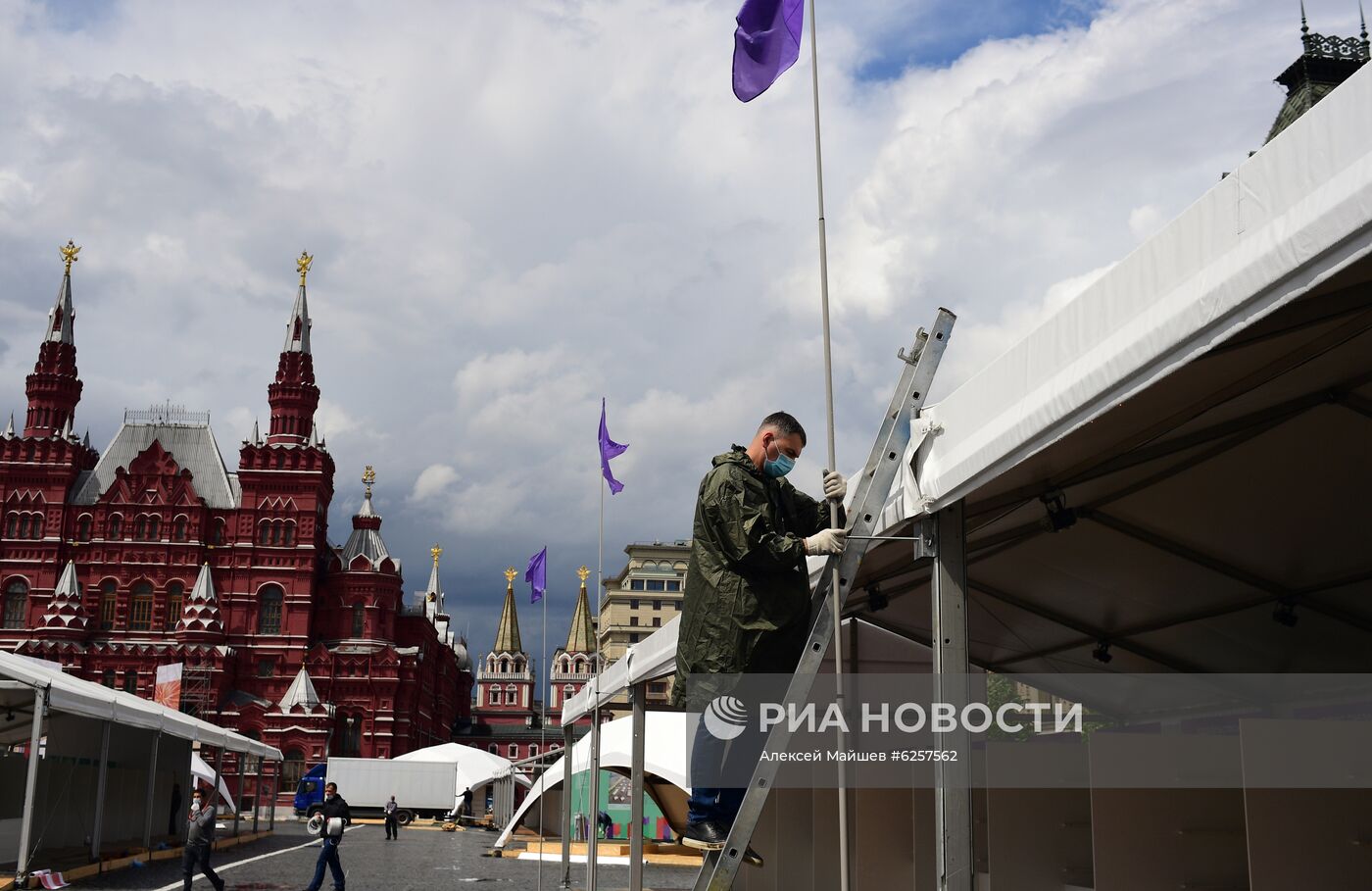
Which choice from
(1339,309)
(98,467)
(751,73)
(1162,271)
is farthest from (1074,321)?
(98,467)

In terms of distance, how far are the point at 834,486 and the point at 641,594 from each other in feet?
366

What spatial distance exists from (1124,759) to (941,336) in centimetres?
232

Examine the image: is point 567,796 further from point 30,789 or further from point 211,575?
point 211,575

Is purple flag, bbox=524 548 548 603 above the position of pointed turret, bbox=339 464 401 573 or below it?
below

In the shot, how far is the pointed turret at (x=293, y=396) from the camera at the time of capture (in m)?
67.6

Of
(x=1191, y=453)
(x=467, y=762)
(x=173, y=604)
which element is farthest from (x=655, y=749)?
(x=173, y=604)

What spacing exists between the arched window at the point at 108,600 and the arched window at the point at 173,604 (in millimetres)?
2538

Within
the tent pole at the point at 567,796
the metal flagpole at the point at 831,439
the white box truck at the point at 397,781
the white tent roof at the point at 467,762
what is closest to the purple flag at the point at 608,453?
the tent pole at the point at 567,796

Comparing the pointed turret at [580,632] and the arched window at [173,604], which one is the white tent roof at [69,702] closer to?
the arched window at [173,604]

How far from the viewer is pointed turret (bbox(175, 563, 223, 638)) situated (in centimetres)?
6234

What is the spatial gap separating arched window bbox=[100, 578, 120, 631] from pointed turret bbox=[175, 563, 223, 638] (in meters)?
3.82

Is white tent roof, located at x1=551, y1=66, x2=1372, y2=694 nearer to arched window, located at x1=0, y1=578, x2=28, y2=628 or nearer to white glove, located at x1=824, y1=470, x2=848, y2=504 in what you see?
white glove, located at x1=824, y1=470, x2=848, y2=504

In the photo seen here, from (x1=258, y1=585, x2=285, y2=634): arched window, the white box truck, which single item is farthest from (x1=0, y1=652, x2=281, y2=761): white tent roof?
(x1=258, y1=585, x2=285, y2=634): arched window

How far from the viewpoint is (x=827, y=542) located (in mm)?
4223
